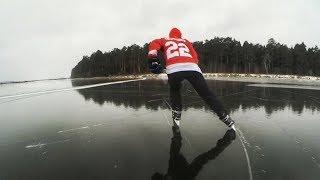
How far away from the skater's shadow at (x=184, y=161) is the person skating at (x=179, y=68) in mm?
816

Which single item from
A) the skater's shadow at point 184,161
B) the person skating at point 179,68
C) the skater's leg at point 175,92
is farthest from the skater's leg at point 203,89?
the skater's shadow at point 184,161

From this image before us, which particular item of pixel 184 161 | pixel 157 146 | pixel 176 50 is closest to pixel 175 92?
pixel 176 50

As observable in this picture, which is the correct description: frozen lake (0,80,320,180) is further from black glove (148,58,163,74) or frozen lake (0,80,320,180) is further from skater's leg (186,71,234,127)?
black glove (148,58,163,74)

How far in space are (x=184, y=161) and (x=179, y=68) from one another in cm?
229

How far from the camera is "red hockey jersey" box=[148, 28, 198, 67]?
5875mm

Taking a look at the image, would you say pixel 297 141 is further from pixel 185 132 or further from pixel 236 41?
pixel 236 41

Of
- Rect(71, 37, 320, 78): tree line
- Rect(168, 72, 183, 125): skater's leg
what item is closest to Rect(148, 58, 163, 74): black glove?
Rect(168, 72, 183, 125): skater's leg

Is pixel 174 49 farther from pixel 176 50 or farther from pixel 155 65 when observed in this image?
pixel 155 65

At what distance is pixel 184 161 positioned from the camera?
12.8ft

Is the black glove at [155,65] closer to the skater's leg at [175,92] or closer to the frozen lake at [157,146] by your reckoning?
the skater's leg at [175,92]

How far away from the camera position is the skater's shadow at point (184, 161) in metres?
3.42

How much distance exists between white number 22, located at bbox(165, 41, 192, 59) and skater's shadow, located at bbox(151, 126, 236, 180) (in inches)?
62.9

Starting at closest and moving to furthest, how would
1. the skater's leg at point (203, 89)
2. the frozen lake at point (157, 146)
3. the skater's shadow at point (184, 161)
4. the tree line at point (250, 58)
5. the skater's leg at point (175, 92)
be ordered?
the skater's shadow at point (184, 161) < the frozen lake at point (157, 146) < the skater's leg at point (203, 89) < the skater's leg at point (175, 92) < the tree line at point (250, 58)

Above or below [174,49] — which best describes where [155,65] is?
below
